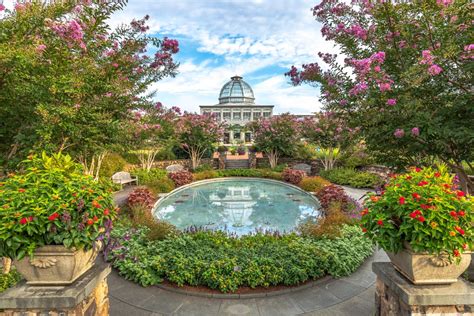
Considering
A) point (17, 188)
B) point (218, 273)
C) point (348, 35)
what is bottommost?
point (218, 273)

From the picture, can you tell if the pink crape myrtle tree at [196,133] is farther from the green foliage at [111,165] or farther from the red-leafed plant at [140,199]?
the red-leafed plant at [140,199]

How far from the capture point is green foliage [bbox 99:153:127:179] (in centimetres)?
1302

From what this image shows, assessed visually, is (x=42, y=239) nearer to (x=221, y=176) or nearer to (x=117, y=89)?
(x=117, y=89)

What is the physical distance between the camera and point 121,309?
3.39 meters

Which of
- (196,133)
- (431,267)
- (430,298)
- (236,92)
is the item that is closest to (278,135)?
(196,133)

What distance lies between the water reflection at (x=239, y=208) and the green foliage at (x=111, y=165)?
13.6 ft

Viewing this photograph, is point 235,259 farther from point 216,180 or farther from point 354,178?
point 216,180

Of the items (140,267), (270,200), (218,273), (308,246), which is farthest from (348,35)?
(270,200)

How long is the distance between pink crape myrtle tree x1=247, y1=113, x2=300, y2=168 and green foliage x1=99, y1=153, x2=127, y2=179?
9.62 m

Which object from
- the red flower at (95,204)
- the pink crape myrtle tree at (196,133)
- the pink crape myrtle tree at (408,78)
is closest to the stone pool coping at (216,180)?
the pink crape myrtle tree at (196,133)

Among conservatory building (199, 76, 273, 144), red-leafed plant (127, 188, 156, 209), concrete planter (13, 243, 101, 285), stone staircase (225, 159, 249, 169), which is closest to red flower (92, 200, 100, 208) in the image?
concrete planter (13, 243, 101, 285)

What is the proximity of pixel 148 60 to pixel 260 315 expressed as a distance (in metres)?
5.41

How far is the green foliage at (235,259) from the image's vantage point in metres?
3.94

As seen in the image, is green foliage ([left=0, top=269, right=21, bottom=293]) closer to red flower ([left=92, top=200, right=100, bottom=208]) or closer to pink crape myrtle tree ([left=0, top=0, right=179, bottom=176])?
pink crape myrtle tree ([left=0, top=0, right=179, bottom=176])
